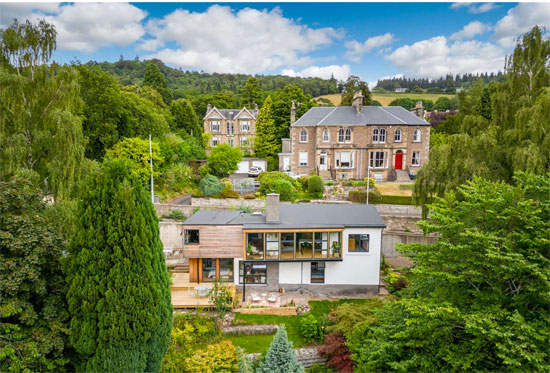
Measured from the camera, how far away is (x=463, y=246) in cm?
939

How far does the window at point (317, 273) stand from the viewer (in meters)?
20.0

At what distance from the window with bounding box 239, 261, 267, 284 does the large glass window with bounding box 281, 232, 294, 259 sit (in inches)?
58.0

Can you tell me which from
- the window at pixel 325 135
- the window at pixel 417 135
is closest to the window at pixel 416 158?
the window at pixel 417 135

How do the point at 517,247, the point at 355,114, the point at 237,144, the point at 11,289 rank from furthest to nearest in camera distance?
the point at 237,144
the point at 355,114
the point at 517,247
the point at 11,289

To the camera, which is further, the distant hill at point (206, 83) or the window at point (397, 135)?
the distant hill at point (206, 83)

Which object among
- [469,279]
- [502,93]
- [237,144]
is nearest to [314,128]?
[237,144]

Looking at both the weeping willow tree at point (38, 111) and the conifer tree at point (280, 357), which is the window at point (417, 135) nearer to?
the conifer tree at point (280, 357)

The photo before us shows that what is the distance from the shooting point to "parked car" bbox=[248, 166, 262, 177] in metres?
41.3

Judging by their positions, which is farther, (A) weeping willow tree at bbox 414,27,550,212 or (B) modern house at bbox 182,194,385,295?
(B) modern house at bbox 182,194,385,295

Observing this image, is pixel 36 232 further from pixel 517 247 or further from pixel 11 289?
pixel 517 247

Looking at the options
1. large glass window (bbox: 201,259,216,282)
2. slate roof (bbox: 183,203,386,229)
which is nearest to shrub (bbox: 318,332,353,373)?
slate roof (bbox: 183,203,386,229)

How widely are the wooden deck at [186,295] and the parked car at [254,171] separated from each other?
22.0 meters

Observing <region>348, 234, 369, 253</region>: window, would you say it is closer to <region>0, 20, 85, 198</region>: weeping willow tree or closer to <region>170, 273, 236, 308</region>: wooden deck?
<region>170, 273, 236, 308</region>: wooden deck

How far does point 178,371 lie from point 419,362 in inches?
342
